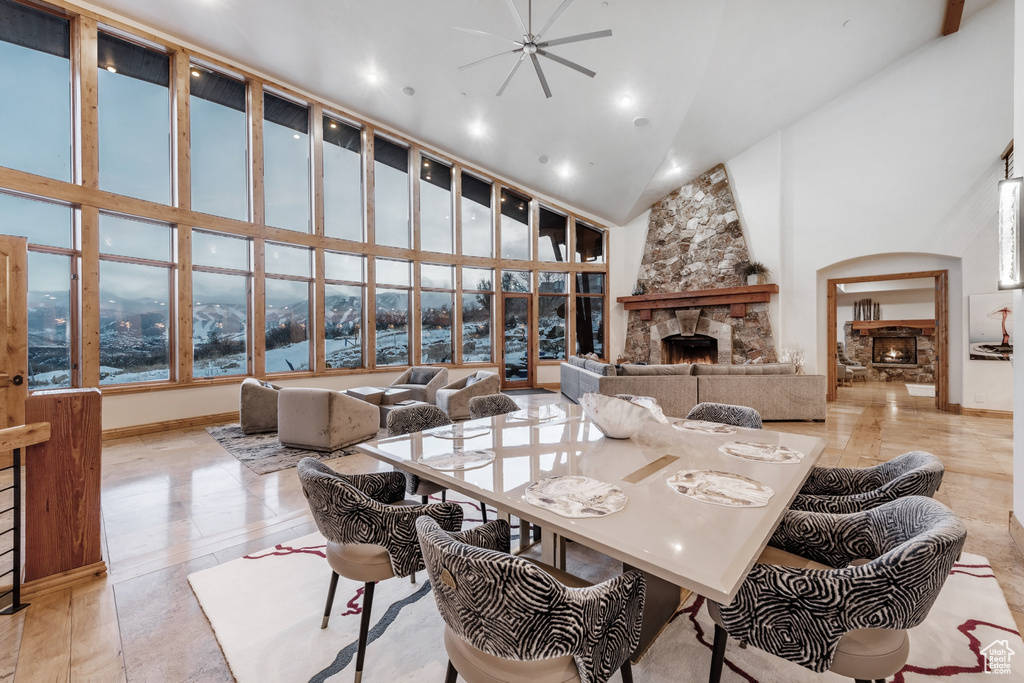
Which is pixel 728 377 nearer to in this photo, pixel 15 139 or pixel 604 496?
pixel 604 496

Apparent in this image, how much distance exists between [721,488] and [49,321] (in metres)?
6.59

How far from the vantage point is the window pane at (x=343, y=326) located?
6.88 metres

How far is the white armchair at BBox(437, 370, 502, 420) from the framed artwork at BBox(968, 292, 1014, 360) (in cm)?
641

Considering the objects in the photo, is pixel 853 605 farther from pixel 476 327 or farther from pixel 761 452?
pixel 476 327

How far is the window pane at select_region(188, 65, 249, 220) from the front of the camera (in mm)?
5586

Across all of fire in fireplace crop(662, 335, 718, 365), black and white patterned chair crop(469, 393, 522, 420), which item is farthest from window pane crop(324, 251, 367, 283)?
fire in fireplace crop(662, 335, 718, 365)

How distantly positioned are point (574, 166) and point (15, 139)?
23.0ft

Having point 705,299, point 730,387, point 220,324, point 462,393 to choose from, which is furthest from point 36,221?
point 705,299

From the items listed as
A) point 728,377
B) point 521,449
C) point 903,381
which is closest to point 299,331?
point 521,449

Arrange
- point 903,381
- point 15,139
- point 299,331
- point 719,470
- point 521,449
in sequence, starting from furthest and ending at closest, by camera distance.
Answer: point 903,381, point 299,331, point 15,139, point 521,449, point 719,470

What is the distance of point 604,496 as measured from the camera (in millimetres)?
1236

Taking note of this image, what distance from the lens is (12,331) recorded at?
3523mm

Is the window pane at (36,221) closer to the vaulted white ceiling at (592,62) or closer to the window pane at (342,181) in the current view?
the vaulted white ceiling at (592,62)

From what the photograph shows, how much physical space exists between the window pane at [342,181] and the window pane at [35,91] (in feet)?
9.65
